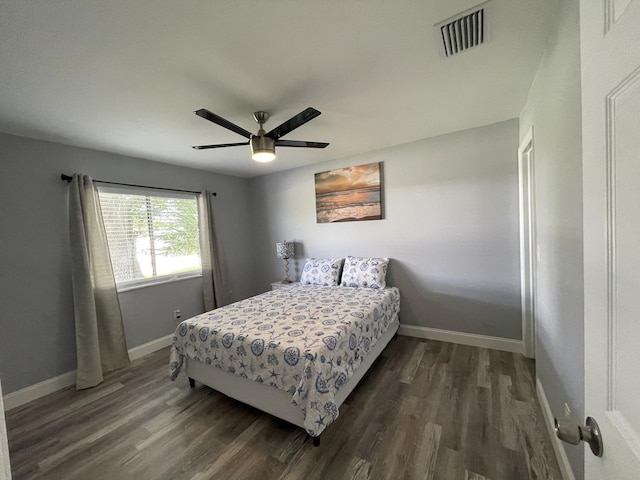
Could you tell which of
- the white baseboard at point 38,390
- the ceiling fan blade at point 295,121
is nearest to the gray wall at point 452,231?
the ceiling fan blade at point 295,121

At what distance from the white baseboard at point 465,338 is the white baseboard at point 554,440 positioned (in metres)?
0.70

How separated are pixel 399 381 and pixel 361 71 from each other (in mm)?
2476

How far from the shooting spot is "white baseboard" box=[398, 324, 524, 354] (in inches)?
104

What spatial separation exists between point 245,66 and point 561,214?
1.97 meters

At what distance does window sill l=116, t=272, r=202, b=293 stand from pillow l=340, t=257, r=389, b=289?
2.13m

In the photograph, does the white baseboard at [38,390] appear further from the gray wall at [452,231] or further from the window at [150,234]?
the gray wall at [452,231]

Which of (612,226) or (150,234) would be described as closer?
(612,226)

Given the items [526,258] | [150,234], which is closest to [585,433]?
[526,258]

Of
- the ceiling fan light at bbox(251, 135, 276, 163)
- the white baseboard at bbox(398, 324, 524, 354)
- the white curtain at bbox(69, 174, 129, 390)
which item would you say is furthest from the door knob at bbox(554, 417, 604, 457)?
the white curtain at bbox(69, 174, 129, 390)

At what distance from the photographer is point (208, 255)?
12.1 feet

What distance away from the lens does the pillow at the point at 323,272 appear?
10.9 ft

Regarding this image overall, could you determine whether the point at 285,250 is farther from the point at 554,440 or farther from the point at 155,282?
the point at 554,440

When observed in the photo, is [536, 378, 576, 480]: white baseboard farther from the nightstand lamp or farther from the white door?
the nightstand lamp

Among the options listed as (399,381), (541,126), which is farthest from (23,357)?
(541,126)
